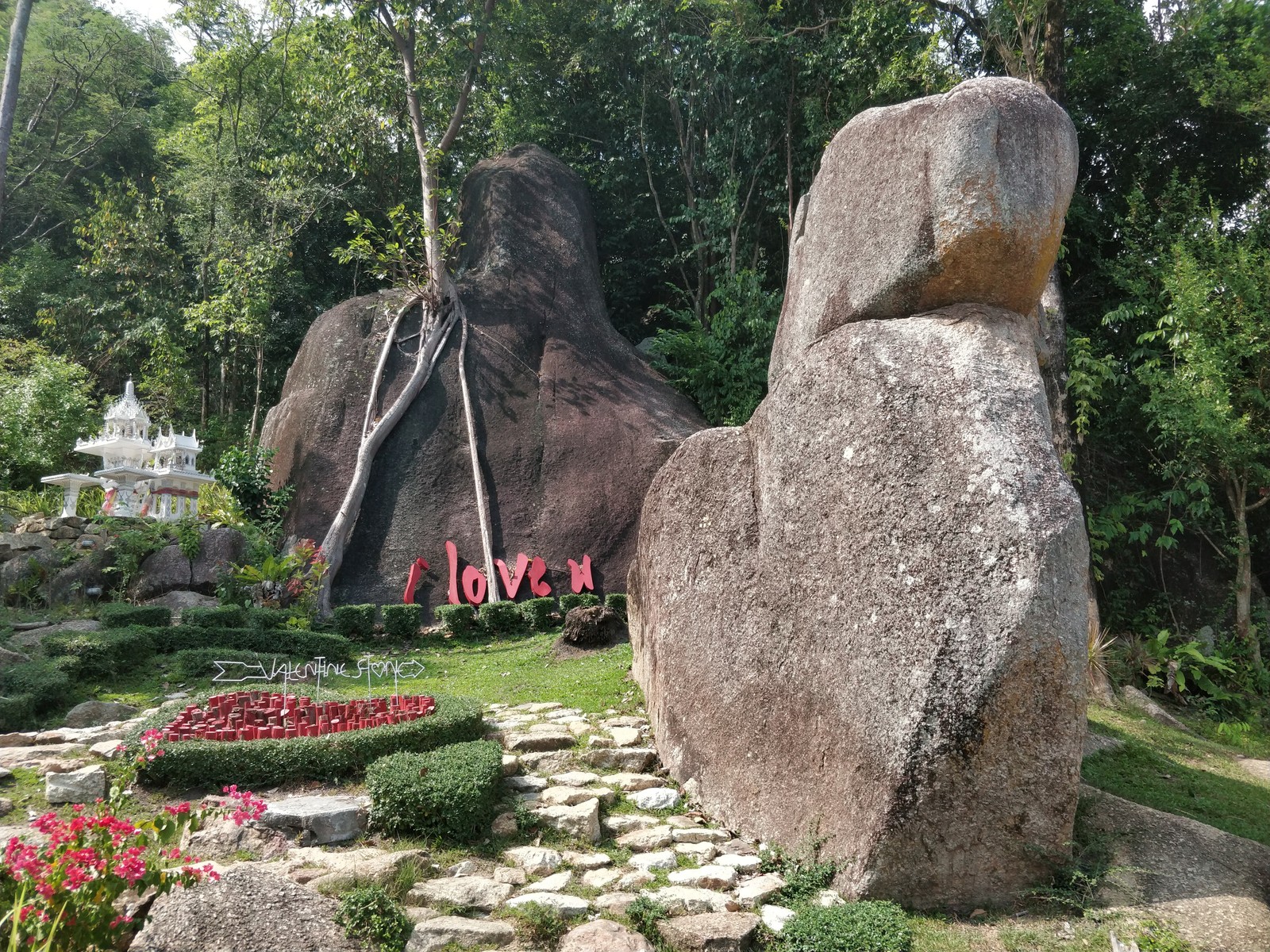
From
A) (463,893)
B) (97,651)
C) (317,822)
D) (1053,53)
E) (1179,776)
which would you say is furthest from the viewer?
(1053,53)

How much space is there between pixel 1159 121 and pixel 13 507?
20.8m

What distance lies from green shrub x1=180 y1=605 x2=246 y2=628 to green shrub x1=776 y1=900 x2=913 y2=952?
8.82 m

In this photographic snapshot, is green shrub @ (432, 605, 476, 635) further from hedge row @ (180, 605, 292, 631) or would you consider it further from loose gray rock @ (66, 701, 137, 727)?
loose gray rock @ (66, 701, 137, 727)

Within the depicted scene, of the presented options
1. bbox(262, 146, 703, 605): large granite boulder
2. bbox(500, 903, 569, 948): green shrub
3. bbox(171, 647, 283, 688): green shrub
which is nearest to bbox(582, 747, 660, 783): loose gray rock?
bbox(500, 903, 569, 948): green shrub

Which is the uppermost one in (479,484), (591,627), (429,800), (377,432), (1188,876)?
(377,432)

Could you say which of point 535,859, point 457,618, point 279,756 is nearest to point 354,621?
point 457,618

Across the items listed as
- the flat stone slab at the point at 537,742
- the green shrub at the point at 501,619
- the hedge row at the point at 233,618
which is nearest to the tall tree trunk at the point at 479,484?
the green shrub at the point at 501,619

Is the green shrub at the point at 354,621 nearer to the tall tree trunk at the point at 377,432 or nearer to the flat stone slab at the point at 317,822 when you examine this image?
the tall tree trunk at the point at 377,432

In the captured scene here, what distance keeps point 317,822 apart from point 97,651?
5088 millimetres

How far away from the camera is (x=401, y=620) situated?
43.9 ft

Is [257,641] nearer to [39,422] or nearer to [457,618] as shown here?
[457,618]

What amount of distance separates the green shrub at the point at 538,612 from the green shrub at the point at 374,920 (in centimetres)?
902

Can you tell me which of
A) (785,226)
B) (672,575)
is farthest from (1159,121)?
(672,575)

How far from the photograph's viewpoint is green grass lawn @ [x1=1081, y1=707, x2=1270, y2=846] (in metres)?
7.39
